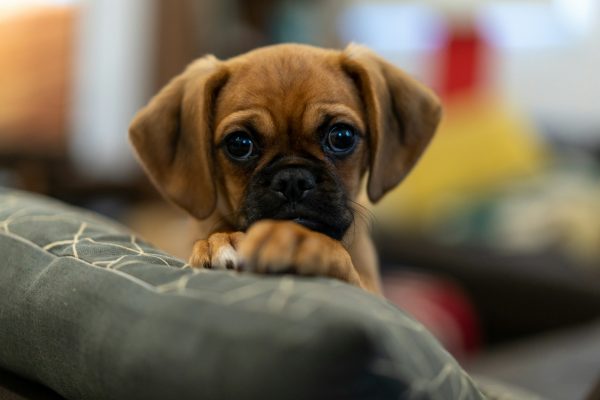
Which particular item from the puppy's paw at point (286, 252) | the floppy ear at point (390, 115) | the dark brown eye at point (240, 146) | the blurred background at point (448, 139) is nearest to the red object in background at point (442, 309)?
the blurred background at point (448, 139)

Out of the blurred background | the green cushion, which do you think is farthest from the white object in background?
the green cushion

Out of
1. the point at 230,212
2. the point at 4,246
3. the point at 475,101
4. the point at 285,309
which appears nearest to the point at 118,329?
the point at 285,309

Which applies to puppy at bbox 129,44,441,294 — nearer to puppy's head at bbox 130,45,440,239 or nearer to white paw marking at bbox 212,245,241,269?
puppy's head at bbox 130,45,440,239

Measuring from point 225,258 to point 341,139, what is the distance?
70 centimetres

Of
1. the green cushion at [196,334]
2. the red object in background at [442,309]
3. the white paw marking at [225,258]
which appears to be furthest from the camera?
the red object in background at [442,309]

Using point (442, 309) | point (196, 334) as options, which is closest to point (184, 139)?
point (196, 334)

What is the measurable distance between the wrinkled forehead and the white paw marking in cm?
58

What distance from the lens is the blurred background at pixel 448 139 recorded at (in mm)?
4164

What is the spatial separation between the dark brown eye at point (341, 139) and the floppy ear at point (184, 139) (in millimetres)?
340

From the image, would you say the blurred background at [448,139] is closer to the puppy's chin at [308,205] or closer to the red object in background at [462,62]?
the red object in background at [462,62]

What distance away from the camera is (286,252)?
3.96 feet

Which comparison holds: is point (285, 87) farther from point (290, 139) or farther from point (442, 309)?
point (442, 309)

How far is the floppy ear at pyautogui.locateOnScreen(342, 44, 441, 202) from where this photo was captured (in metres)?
2.16

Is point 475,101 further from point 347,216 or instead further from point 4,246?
point 4,246
